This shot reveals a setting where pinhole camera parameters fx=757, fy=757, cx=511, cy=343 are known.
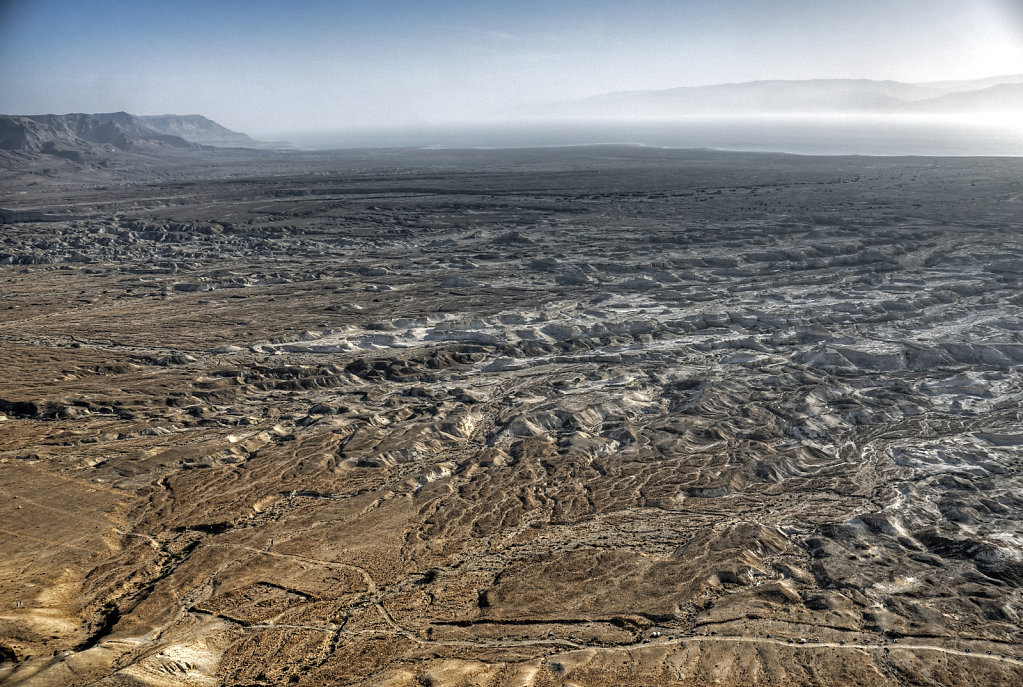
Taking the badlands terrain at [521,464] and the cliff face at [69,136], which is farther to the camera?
the cliff face at [69,136]

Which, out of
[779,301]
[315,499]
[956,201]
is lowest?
[315,499]

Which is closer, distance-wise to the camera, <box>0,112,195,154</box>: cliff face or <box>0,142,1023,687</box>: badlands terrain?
<box>0,142,1023,687</box>: badlands terrain

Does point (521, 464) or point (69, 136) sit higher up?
point (69, 136)

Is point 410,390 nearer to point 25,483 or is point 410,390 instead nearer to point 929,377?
point 25,483

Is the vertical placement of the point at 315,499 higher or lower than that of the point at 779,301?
lower

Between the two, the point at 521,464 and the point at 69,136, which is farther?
the point at 69,136

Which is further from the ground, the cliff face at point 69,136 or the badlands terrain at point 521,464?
the cliff face at point 69,136

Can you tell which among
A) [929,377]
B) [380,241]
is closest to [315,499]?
[929,377]

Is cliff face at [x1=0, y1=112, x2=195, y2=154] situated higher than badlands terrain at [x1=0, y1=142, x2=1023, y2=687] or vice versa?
cliff face at [x1=0, y1=112, x2=195, y2=154]
